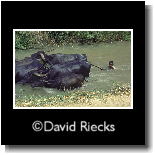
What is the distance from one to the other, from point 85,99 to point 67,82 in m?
0.21

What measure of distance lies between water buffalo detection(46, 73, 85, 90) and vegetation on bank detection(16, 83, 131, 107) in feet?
0.18

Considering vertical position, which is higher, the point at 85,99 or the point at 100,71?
the point at 100,71

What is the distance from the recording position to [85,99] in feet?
20.7

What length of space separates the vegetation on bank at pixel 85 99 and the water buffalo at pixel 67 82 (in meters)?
0.05

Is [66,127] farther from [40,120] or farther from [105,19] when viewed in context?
[105,19]

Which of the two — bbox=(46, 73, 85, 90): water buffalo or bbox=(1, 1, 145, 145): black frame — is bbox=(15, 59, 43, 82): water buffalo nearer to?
bbox=(1, 1, 145, 145): black frame

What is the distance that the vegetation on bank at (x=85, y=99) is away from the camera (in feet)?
20.7

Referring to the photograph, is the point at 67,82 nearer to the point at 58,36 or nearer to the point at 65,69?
the point at 65,69

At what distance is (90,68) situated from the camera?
632 centimetres

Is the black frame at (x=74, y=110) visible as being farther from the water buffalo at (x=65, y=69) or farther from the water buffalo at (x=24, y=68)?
the water buffalo at (x=65, y=69)

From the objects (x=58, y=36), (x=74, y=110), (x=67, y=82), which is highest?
(x=58, y=36)

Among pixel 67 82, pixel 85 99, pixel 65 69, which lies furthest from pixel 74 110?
pixel 65 69
